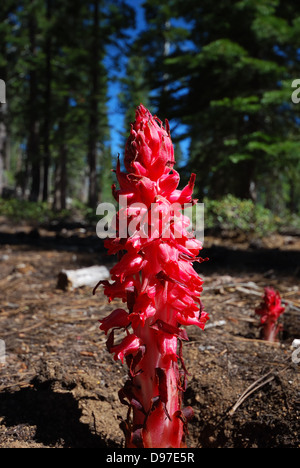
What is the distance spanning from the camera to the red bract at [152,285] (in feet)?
4.06

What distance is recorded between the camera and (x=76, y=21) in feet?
45.9

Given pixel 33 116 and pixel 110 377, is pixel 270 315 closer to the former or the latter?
pixel 110 377

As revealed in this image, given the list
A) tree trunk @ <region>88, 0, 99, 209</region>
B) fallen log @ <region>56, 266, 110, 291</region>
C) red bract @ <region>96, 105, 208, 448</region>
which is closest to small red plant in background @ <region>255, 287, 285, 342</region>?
red bract @ <region>96, 105, 208, 448</region>

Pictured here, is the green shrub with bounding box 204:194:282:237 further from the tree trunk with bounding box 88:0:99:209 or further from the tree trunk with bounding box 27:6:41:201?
the tree trunk with bounding box 27:6:41:201

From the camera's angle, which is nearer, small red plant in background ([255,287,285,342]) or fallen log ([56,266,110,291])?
small red plant in background ([255,287,285,342])

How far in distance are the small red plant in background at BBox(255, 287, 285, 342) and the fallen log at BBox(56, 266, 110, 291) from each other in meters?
2.13

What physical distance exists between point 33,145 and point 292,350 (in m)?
14.7

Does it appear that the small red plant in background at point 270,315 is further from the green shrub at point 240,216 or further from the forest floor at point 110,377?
the green shrub at point 240,216

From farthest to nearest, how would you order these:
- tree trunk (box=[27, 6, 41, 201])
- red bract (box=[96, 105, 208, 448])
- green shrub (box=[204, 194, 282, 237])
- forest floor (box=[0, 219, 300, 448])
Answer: tree trunk (box=[27, 6, 41, 201]) → green shrub (box=[204, 194, 282, 237]) → forest floor (box=[0, 219, 300, 448]) → red bract (box=[96, 105, 208, 448])

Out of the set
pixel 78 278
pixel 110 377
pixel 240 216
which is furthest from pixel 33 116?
pixel 110 377

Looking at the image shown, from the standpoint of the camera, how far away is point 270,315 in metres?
2.35

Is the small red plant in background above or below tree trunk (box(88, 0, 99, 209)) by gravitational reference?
below

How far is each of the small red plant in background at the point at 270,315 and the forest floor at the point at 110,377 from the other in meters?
0.08

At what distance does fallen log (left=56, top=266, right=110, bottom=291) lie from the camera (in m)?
3.78
